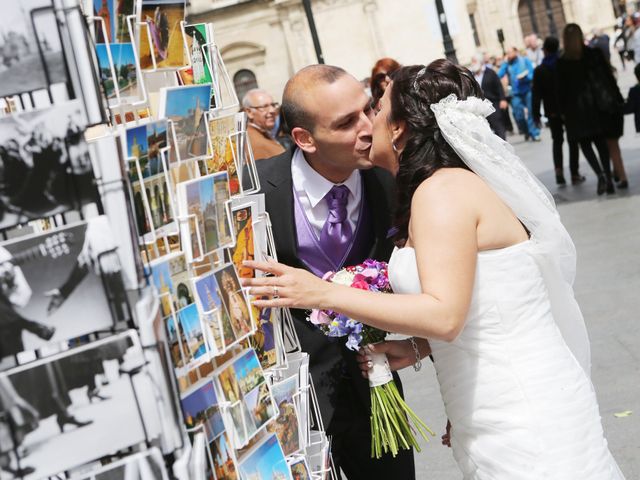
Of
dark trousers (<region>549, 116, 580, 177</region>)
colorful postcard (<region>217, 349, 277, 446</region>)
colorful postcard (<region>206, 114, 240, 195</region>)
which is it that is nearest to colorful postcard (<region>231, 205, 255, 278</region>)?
colorful postcard (<region>206, 114, 240, 195</region>)

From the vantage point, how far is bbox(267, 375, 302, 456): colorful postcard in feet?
9.00

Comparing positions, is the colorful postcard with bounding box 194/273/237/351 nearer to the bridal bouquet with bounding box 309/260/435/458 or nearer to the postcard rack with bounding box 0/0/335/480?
the postcard rack with bounding box 0/0/335/480

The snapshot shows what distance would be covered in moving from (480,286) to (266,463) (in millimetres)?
914

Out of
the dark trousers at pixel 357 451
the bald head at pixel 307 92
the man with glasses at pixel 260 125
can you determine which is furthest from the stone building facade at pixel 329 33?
the dark trousers at pixel 357 451

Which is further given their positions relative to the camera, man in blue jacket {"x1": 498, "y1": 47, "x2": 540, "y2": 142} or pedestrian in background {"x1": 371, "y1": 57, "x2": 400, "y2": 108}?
man in blue jacket {"x1": 498, "y1": 47, "x2": 540, "y2": 142}

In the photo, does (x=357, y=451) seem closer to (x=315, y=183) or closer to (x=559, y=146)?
(x=315, y=183)

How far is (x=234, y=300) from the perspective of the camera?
2.38 meters

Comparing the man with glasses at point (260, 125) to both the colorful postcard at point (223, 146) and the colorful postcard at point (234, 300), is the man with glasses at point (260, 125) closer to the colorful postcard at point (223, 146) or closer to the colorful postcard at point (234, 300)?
the colorful postcard at point (223, 146)

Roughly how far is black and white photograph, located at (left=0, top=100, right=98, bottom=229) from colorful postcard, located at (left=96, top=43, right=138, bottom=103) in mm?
251

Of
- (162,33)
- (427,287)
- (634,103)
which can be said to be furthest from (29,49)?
(634,103)

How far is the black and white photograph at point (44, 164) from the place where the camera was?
177cm

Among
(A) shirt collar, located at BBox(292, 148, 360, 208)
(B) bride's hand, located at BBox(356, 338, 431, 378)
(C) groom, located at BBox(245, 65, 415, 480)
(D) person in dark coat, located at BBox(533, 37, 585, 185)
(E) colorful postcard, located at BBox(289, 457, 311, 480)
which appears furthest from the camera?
(D) person in dark coat, located at BBox(533, 37, 585, 185)

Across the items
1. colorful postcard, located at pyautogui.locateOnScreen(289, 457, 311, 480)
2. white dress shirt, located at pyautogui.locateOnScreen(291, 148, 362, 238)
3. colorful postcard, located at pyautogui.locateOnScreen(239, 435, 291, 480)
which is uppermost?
white dress shirt, located at pyautogui.locateOnScreen(291, 148, 362, 238)

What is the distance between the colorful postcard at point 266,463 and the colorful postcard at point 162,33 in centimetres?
99
